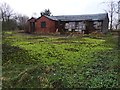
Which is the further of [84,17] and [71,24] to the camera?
[84,17]

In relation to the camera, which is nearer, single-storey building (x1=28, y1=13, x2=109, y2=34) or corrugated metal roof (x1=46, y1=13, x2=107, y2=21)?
single-storey building (x1=28, y1=13, x2=109, y2=34)

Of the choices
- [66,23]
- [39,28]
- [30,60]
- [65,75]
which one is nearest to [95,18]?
[66,23]

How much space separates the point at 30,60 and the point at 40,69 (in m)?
1.79

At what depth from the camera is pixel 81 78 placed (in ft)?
20.4

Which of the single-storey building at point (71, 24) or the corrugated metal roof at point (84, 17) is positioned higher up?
the corrugated metal roof at point (84, 17)

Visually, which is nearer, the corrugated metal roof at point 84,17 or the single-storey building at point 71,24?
the single-storey building at point 71,24

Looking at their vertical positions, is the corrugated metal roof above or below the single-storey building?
A: above

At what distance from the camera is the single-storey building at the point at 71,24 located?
30.7 meters

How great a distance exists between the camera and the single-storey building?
1209 inches

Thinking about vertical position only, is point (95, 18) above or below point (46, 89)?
above

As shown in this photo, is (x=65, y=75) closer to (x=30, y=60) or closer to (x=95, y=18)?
(x=30, y=60)

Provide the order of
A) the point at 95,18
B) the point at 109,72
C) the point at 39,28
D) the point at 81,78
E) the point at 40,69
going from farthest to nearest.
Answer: the point at 39,28
the point at 95,18
the point at 40,69
the point at 109,72
the point at 81,78

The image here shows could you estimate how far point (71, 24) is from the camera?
1271 inches

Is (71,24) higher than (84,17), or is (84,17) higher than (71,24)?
(84,17)
